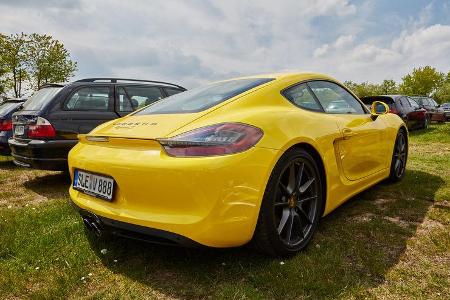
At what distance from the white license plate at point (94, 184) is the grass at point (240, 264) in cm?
50

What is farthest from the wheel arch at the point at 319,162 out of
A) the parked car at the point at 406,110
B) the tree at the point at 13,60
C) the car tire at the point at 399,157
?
the tree at the point at 13,60

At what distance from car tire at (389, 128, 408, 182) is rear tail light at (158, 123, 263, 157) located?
3008mm

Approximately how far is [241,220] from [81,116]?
374 centimetres

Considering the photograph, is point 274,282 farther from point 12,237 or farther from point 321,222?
point 12,237

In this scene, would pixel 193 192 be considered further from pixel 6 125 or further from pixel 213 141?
pixel 6 125

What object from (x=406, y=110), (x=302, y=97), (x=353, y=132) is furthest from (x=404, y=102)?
(x=302, y=97)

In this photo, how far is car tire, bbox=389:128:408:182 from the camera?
4.79 metres

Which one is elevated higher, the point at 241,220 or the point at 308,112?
the point at 308,112

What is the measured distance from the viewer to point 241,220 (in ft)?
7.52

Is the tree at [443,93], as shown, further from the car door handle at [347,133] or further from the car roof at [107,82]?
the car door handle at [347,133]

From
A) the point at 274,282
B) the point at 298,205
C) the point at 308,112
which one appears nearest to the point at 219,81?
the point at 308,112

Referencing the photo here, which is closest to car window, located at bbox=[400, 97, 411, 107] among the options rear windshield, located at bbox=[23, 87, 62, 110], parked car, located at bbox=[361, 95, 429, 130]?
parked car, located at bbox=[361, 95, 429, 130]

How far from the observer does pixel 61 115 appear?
514 centimetres

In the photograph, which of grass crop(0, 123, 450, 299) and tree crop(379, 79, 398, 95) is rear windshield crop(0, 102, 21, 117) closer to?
grass crop(0, 123, 450, 299)
